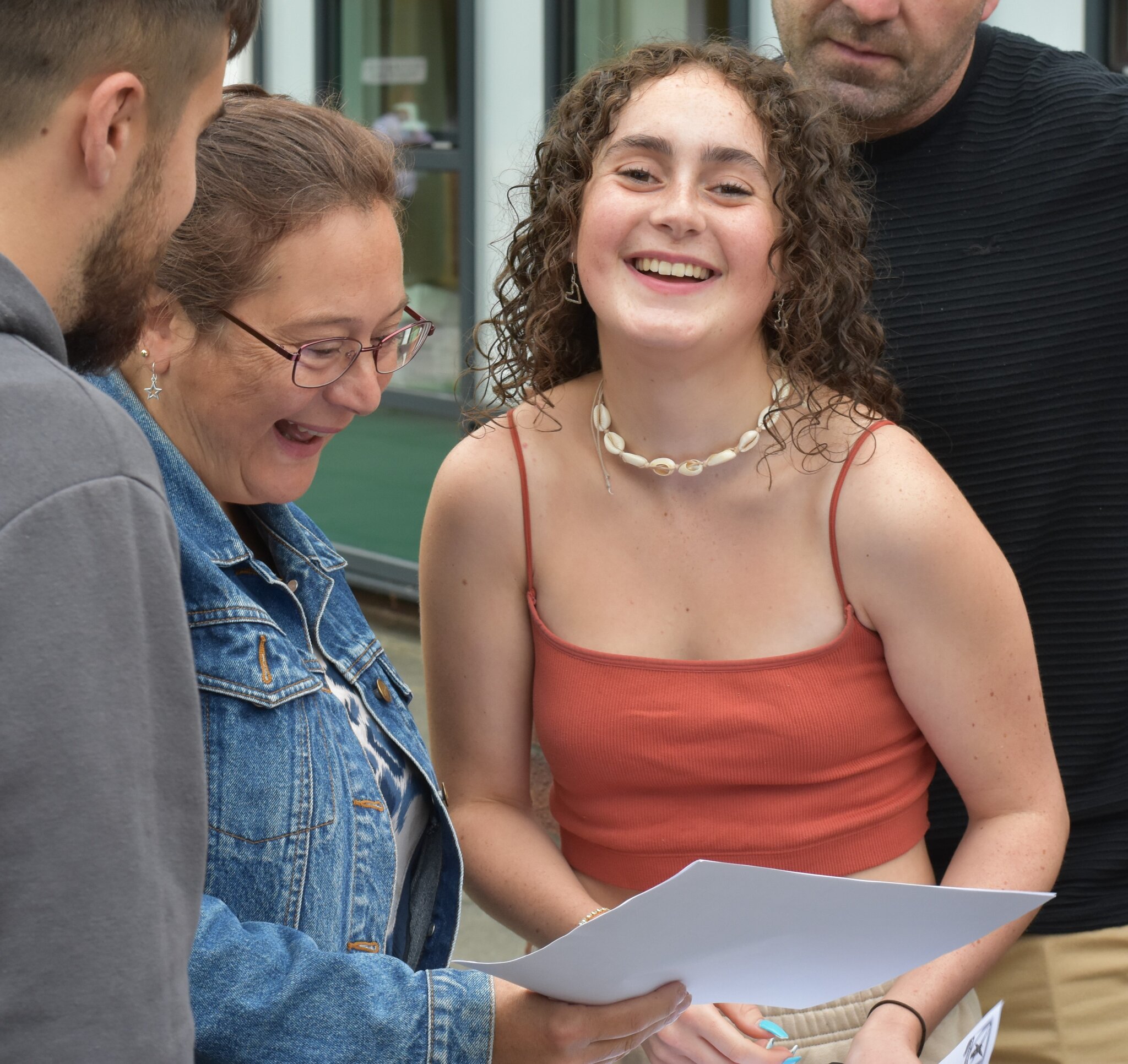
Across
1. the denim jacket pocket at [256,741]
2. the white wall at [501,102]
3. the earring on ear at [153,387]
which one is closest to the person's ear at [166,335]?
the earring on ear at [153,387]

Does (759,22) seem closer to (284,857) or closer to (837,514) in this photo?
(837,514)

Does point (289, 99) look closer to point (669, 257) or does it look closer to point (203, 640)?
point (669, 257)

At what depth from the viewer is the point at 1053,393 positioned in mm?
2002

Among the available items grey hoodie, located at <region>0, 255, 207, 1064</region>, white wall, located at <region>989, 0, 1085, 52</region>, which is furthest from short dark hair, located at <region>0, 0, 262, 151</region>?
white wall, located at <region>989, 0, 1085, 52</region>

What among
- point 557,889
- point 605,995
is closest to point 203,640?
point 605,995

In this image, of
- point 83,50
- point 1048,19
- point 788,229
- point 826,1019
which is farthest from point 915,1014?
point 1048,19

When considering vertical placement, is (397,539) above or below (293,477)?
below

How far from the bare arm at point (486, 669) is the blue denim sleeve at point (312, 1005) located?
0.47 metres

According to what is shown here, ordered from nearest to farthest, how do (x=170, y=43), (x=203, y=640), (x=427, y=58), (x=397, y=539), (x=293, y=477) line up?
(x=170, y=43) → (x=203, y=640) → (x=293, y=477) → (x=427, y=58) → (x=397, y=539)

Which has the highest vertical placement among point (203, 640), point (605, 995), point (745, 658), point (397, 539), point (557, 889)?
point (203, 640)

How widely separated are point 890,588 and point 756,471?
244 mm

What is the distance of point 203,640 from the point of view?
1.38 metres

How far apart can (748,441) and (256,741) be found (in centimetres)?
80

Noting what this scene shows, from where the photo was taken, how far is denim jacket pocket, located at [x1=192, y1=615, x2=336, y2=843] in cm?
135
